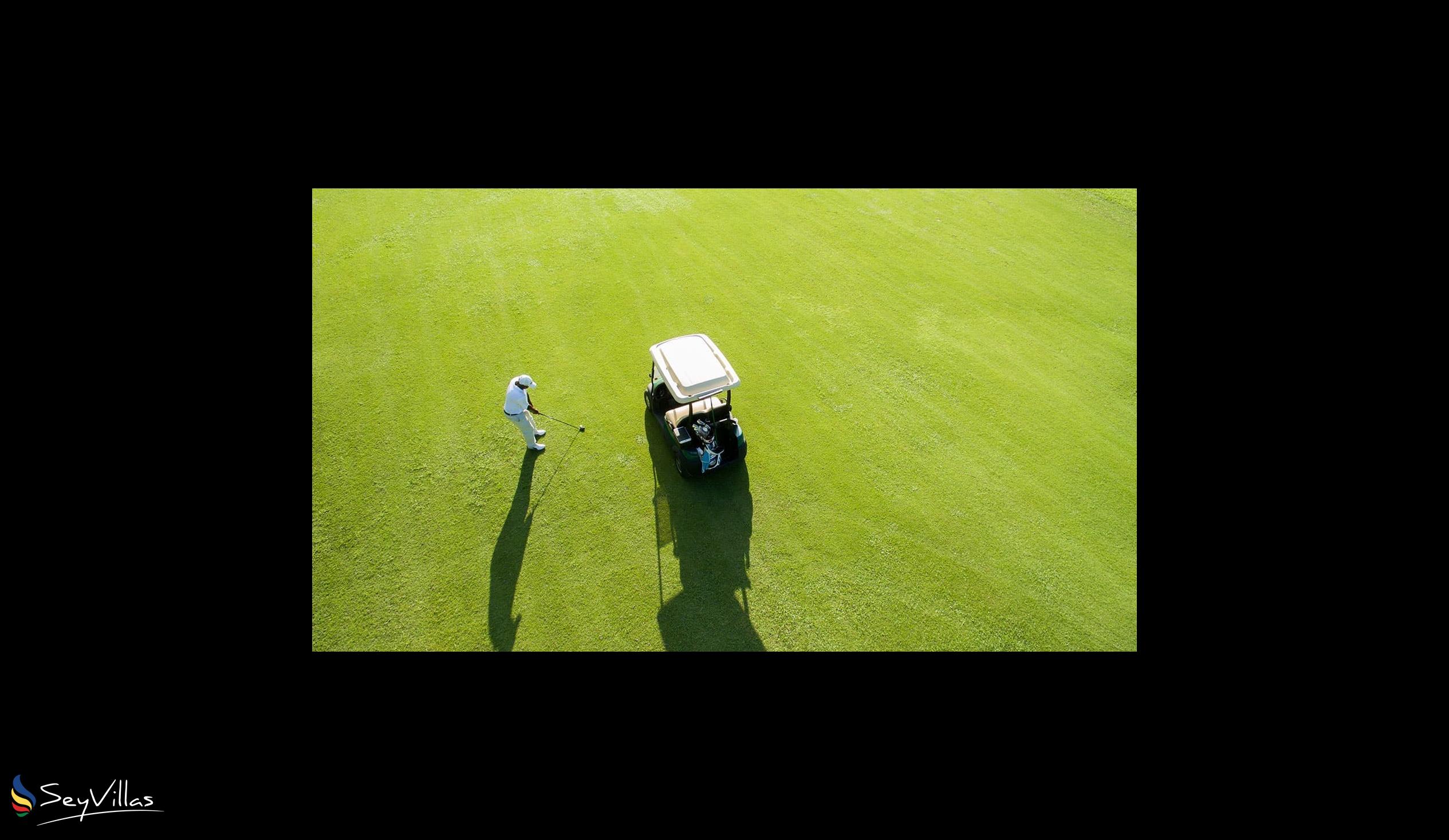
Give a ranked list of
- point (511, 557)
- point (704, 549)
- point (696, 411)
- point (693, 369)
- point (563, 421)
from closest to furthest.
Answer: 1. point (511, 557)
2. point (704, 549)
3. point (693, 369)
4. point (696, 411)
5. point (563, 421)

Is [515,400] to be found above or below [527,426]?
above

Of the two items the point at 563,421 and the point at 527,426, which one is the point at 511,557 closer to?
the point at 527,426

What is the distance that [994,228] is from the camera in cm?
1598

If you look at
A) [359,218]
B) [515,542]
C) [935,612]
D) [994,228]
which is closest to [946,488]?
[935,612]

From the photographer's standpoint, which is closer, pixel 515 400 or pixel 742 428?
pixel 515 400

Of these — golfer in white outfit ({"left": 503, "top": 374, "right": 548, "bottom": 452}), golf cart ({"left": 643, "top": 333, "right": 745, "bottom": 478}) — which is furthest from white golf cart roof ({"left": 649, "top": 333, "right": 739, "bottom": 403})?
golfer in white outfit ({"left": 503, "top": 374, "right": 548, "bottom": 452})

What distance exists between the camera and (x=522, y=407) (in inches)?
345

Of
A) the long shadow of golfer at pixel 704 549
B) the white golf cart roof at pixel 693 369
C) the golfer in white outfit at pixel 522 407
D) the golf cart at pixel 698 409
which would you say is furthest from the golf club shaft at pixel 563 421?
the white golf cart roof at pixel 693 369

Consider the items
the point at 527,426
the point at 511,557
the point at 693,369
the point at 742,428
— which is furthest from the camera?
the point at 742,428

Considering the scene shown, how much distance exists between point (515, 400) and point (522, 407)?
0.15 m

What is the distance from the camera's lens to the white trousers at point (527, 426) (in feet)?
29.5

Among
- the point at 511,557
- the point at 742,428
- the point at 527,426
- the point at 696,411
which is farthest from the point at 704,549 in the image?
the point at 527,426

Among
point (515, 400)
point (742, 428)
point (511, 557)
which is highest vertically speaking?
point (515, 400)

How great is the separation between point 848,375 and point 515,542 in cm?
707
